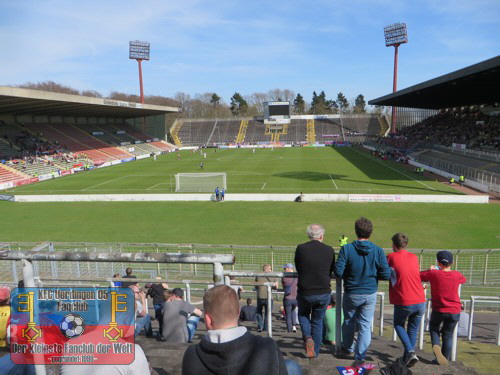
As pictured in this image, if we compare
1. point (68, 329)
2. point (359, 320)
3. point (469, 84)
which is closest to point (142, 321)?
point (68, 329)

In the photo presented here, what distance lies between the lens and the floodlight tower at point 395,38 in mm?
86062

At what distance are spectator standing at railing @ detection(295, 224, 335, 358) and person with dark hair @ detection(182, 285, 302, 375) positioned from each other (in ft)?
6.68

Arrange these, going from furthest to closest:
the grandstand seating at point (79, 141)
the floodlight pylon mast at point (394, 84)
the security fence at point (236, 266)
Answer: the floodlight pylon mast at point (394, 84) → the grandstand seating at point (79, 141) → the security fence at point (236, 266)

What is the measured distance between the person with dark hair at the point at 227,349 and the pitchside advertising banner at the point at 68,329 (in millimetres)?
954

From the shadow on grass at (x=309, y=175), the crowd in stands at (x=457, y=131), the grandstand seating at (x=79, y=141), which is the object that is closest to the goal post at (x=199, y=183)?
the shadow on grass at (x=309, y=175)

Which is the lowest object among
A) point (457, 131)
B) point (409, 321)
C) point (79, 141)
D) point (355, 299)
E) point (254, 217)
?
point (254, 217)

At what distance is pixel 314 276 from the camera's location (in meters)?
4.40

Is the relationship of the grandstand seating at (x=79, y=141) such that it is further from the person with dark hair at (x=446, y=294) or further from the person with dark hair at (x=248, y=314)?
the person with dark hair at (x=446, y=294)

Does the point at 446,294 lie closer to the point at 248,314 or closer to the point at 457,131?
the point at 248,314

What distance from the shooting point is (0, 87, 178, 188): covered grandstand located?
43.7 metres

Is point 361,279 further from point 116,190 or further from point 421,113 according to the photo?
point 421,113

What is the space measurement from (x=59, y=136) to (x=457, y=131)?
2583 inches

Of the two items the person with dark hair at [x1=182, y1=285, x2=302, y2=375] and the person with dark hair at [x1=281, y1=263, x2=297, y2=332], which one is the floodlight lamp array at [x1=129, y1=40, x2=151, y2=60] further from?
the person with dark hair at [x1=182, y1=285, x2=302, y2=375]

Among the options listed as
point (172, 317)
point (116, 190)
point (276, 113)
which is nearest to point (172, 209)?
point (116, 190)
